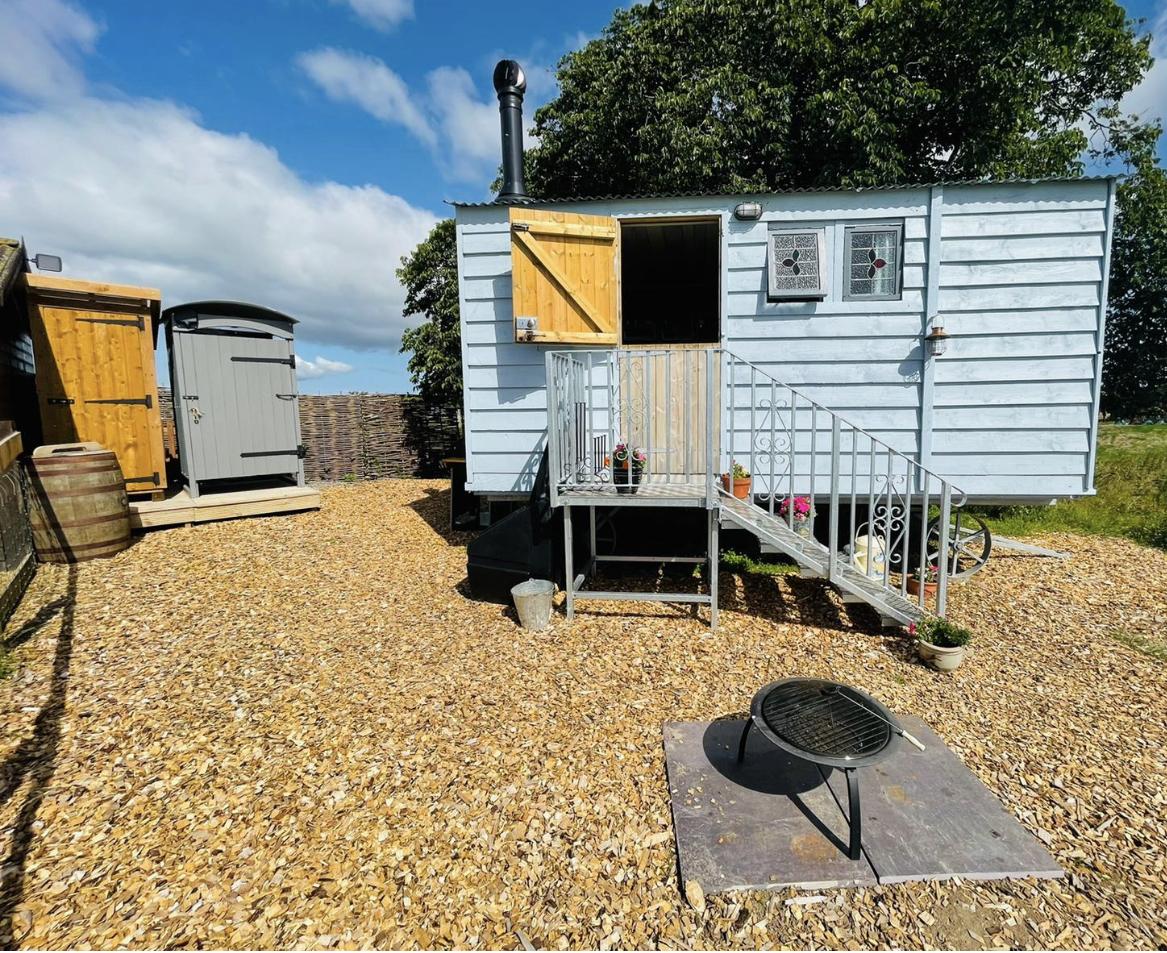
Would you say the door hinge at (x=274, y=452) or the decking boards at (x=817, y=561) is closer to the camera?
the decking boards at (x=817, y=561)

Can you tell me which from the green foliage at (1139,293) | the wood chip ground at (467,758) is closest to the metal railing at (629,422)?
the wood chip ground at (467,758)

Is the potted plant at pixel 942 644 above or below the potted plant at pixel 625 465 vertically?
below

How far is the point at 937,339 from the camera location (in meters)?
4.73

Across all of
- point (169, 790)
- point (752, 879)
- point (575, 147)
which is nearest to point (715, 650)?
point (752, 879)

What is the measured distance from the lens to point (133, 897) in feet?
6.04

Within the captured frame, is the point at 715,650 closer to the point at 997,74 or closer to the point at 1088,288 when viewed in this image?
the point at 1088,288

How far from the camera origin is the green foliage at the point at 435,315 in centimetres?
1165

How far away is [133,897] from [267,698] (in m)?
1.26

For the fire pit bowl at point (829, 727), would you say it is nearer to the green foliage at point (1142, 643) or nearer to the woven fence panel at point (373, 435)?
the green foliage at point (1142, 643)

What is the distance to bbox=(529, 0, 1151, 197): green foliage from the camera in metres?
9.75

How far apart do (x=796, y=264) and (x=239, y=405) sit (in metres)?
6.36

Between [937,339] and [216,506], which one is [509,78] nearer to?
[937,339]

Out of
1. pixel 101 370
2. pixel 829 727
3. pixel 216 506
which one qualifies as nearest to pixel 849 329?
pixel 829 727

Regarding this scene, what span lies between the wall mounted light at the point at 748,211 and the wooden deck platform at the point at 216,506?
5760 mm
